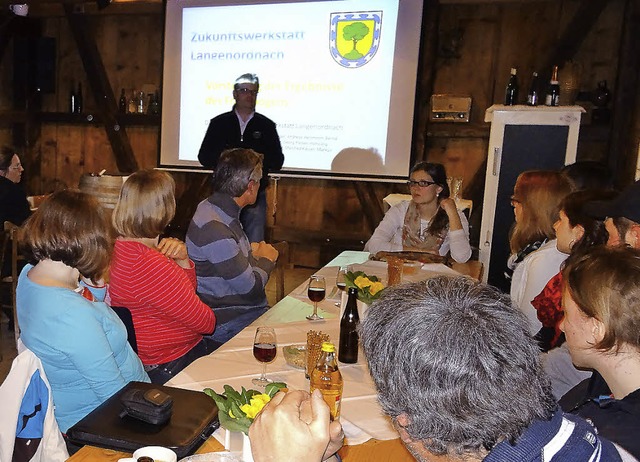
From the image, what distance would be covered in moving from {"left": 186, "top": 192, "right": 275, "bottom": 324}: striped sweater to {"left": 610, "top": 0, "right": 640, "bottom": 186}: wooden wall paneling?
3838 millimetres

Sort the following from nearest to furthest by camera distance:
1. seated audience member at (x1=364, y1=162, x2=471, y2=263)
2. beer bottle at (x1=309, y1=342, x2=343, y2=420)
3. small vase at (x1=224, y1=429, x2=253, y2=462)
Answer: small vase at (x1=224, y1=429, x2=253, y2=462) < beer bottle at (x1=309, y1=342, x2=343, y2=420) < seated audience member at (x1=364, y1=162, x2=471, y2=263)

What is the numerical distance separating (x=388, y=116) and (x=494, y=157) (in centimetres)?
142

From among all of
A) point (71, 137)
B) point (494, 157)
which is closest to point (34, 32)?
point (71, 137)

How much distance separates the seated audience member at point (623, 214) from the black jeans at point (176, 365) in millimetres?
1601

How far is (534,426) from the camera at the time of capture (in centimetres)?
79

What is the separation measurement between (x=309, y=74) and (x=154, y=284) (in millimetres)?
4140

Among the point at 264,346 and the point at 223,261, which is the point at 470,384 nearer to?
the point at 264,346

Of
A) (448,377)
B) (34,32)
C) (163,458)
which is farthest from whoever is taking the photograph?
(34,32)

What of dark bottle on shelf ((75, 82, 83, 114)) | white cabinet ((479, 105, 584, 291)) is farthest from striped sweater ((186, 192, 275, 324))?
dark bottle on shelf ((75, 82, 83, 114))

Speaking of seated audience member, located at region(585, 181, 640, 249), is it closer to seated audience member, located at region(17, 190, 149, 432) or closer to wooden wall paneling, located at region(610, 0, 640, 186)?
seated audience member, located at region(17, 190, 149, 432)

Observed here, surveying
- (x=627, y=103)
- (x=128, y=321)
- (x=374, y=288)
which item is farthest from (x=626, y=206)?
(x=627, y=103)

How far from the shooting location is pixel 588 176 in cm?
301

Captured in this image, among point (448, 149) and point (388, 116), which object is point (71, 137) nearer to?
point (388, 116)

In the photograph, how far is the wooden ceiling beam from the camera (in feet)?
21.4
